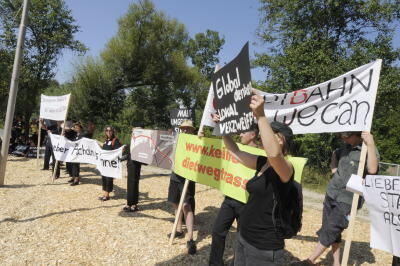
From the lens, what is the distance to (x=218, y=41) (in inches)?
1724

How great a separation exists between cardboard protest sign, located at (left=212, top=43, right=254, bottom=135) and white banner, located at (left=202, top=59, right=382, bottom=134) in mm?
1613

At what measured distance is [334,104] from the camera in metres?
3.99

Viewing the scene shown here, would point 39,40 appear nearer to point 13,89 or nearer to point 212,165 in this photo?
point 13,89

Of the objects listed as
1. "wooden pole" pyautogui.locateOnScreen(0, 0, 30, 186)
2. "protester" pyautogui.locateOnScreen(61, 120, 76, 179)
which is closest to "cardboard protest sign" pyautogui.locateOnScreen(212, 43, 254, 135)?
"wooden pole" pyautogui.locateOnScreen(0, 0, 30, 186)

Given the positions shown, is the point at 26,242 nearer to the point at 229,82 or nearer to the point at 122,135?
the point at 229,82

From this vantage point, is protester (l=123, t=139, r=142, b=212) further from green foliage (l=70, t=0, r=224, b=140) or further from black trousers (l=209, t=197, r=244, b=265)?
green foliage (l=70, t=0, r=224, b=140)

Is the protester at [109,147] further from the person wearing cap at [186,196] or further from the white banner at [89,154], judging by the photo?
the person wearing cap at [186,196]

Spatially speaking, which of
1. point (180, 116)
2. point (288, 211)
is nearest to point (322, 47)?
point (180, 116)

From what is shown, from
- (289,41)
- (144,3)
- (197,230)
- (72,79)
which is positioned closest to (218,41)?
(144,3)

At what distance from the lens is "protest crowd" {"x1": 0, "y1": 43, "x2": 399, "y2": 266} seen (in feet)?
7.69

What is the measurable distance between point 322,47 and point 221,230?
12658mm

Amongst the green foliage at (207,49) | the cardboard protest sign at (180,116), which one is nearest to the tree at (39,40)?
the cardboard protest sign at (180,116)

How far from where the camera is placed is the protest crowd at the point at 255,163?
2344 mm

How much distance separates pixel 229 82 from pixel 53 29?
16374 millimetres
